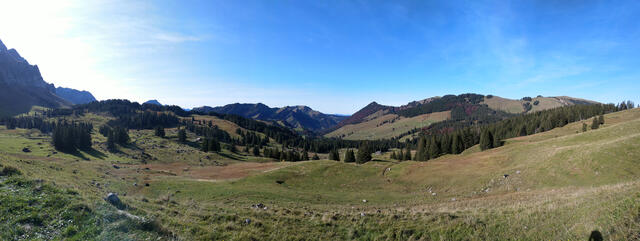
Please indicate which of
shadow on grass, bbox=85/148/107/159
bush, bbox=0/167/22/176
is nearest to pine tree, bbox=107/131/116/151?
shadow on grass, bbox=85/148/107/159

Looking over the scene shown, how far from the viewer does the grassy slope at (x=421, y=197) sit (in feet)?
39.2

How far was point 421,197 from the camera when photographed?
3669 cm

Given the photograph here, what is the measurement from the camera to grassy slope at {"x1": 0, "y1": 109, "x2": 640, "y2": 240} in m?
11.9

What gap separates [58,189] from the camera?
13.3m

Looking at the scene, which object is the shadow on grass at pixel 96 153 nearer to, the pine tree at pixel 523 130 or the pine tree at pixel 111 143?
the pine tree at pixel 111 143

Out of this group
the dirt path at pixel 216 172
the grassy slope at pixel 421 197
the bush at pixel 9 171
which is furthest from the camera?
the dirt path at pixel 216 172

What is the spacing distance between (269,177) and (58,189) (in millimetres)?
40106

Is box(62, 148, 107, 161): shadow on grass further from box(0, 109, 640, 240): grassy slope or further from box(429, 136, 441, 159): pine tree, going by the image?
box(429, 136, 441, 159): pine tree

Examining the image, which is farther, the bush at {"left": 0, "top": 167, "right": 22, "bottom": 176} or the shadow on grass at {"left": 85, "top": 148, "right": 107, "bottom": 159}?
the shadow on grass at {"left": 85, "top": 148, "right": 107, "bottom": 159}

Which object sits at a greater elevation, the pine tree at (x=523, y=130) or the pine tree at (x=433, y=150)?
the pine tree at (x=523, y=130)

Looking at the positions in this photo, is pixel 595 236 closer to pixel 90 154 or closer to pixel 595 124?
pixel 595 124

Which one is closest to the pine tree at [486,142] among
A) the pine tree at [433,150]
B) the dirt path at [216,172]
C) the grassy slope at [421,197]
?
the pine tree at [433,150]

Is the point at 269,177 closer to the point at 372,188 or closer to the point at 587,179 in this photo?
the point at 372,188

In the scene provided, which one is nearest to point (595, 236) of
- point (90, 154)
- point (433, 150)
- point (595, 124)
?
point (433, 150)
